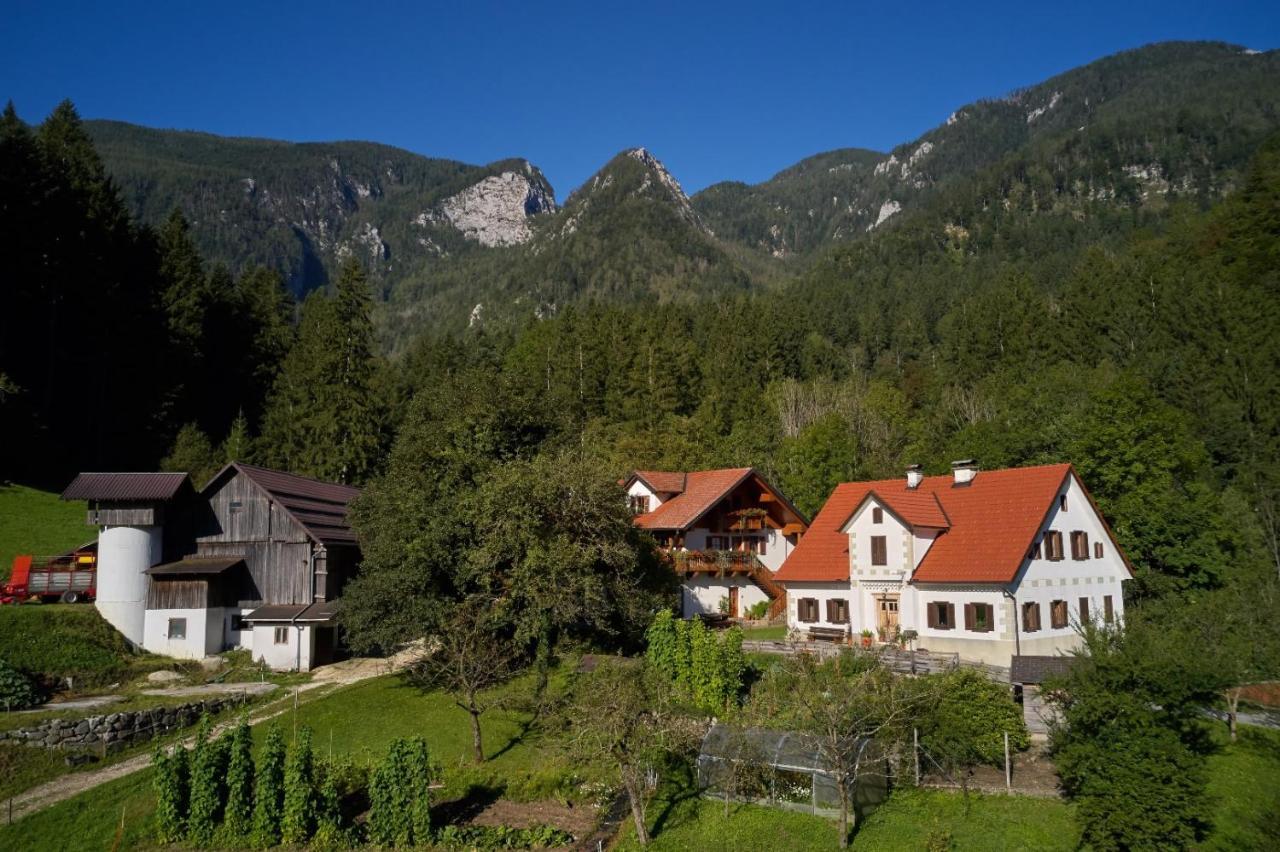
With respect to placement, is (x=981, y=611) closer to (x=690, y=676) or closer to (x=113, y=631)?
(x=690, y=676)

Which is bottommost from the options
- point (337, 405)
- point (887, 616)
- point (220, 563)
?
point (887, 616)

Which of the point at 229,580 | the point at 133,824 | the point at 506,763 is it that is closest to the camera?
the point at 133,824

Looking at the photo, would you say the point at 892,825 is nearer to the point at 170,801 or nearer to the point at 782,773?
the point at 782,773

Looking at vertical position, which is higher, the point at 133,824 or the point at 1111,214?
the point at 1111,214

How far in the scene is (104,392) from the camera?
6228 centimetres

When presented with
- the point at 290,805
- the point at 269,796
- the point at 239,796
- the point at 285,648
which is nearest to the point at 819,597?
the point at 285,648

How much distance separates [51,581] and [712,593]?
33.1 m

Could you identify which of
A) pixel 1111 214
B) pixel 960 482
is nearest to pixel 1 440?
pixel 960 482

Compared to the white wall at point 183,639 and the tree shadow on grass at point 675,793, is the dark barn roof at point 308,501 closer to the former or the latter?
the white wall at point 183,639

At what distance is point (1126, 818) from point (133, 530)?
41.4 metres

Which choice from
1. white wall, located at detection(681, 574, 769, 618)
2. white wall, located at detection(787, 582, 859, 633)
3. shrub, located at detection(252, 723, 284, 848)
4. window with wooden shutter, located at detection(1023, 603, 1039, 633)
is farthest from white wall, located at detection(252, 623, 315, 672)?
window with wooden shutter, located at detection(1023, 603, 1039, 633)

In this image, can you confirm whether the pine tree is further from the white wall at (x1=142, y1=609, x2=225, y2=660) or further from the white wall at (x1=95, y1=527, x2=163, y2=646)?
the white wall at (x1=142, y1=609, x2=225, y2=660)

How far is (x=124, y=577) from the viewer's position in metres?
39.7

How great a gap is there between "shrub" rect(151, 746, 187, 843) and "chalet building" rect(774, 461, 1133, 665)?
86.4ft
